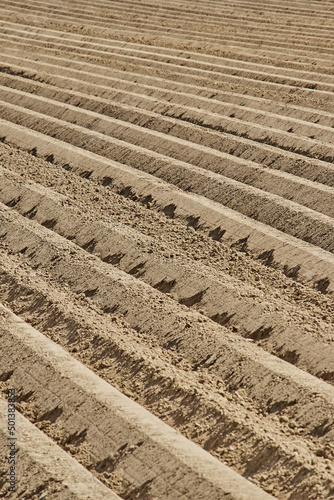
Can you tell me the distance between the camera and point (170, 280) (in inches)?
142

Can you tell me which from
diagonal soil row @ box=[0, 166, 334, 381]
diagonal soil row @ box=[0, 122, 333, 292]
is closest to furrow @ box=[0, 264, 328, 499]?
diagonal soil row @ box=[0, 166, 334, 381]

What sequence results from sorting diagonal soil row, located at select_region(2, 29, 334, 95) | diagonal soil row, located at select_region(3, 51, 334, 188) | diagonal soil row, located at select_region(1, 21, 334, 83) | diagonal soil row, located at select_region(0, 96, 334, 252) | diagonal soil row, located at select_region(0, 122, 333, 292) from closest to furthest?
1. diagonal soil row, located at select_region(0, 122, 333, 292)
2. diagonal soil row, located at select_region(0, 96, 334, 252)
3. diagonal soil row, located at select_region(3, 51, 334, 188)
4. diagonal soil row, located at select_region(2, 29, 334, 95)
5. diagonal soil row, located at select_region(1, 21, 334, 83)

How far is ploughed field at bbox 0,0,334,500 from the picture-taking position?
2.43 meters

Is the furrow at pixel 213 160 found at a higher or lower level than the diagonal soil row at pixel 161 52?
lower

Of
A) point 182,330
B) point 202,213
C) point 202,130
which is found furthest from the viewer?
point 202,130

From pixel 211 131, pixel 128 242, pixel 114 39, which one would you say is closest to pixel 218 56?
pixel 114 39

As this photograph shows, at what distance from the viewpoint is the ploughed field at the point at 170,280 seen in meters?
2.43

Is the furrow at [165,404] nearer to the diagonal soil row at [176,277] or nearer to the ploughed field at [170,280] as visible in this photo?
the ploughed field at [170,280]

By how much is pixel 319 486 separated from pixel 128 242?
7.04 ft

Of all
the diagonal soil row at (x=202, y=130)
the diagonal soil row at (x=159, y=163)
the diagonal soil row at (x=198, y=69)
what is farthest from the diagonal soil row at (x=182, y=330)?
the diagonal soil row at (x=198, y=69)

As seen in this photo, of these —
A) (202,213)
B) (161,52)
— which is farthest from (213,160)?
(161,52)

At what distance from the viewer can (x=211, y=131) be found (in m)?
5.55

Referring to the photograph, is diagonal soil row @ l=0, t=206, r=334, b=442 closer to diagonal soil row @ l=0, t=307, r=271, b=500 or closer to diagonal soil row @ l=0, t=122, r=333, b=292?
diagonal soil row @ l=0, t=307, r=271, b=500

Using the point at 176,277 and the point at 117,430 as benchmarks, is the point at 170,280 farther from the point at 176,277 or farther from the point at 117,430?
the point at 117,430
